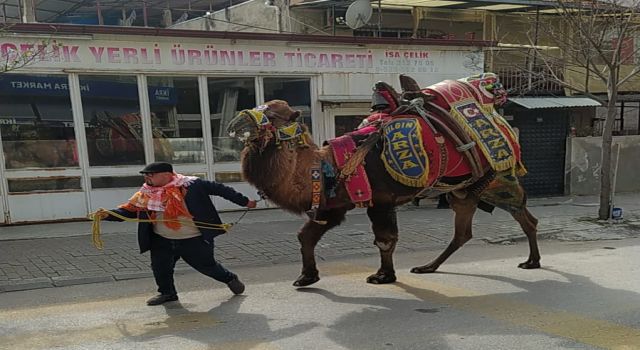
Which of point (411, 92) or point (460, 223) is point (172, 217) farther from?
point (460, 223)

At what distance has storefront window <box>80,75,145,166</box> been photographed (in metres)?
9.12

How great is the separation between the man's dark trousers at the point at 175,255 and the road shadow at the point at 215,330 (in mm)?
348

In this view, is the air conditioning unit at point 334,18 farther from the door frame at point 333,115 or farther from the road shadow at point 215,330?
the road shadow at point 215,330

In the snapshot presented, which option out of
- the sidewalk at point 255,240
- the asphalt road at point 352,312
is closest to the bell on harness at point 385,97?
the asphalt road at point 352,312

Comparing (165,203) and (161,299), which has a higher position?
(165,203)

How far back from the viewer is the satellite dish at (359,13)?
A: 35.6ft

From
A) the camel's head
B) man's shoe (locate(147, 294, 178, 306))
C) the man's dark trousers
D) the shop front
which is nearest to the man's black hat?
the man's dark trousers

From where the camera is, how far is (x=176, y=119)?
980 centimetres

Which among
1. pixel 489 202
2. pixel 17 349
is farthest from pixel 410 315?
pixel 17 349

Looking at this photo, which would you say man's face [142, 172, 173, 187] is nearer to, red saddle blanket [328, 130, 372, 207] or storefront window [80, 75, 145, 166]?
red saddle blanket [328, 130, 372, 207]

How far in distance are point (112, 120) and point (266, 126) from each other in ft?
19.7

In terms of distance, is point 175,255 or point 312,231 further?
point 312,231

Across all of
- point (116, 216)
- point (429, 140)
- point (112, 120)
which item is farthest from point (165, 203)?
point (112, 120)

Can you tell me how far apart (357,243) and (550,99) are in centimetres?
739
